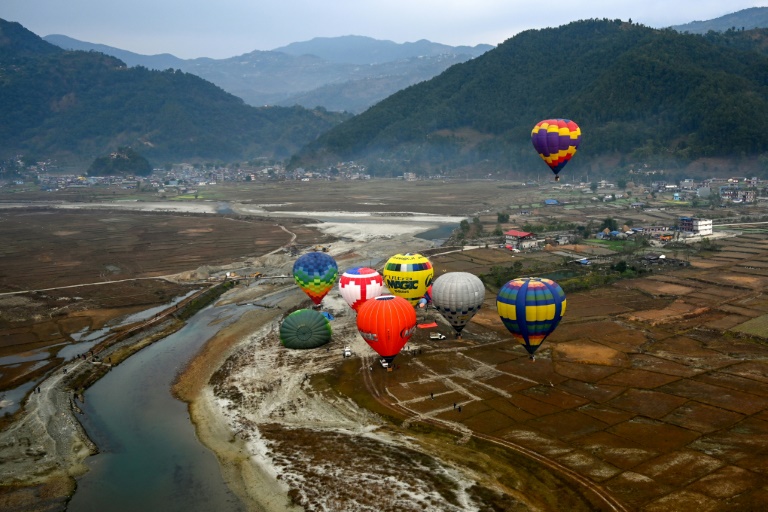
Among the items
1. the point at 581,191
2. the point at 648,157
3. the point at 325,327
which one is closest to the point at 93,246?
the point at 325,327

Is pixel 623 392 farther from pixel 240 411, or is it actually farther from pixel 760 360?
pixel 240 411

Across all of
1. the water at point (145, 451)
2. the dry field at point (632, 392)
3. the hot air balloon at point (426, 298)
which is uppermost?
the hot air balloon at point (426, 298)

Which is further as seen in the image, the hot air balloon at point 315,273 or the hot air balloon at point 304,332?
the hot air balloon at point 315,273

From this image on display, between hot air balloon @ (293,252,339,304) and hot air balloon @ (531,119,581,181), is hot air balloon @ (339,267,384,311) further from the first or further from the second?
hot air balloon @ (531,119,581,181)

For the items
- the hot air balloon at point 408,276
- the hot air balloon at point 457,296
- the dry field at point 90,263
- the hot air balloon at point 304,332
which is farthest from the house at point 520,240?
the hot air balloon at point 304,332

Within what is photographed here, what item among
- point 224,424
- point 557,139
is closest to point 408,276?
point 224,424

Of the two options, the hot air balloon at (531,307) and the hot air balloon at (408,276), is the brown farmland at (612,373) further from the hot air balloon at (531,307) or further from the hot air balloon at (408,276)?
the hot air balloon at (408,276)

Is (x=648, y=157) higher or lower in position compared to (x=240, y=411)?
higher
